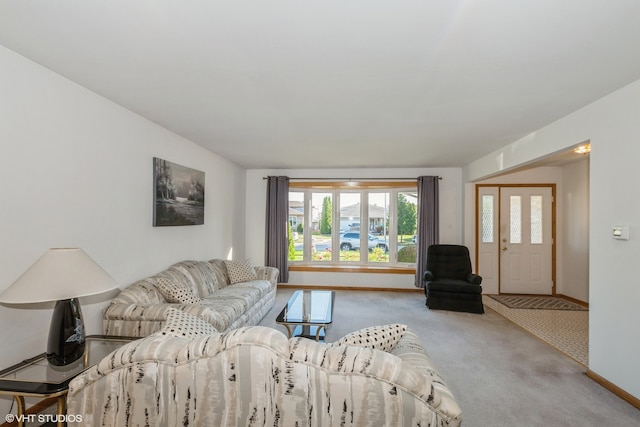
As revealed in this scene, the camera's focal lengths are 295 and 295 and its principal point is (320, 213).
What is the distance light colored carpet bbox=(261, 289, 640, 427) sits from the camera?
84.8 inches

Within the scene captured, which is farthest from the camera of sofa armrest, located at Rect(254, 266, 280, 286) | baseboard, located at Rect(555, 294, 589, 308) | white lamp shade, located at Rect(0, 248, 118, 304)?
baseboard, located at Rect(555, 294, 589, 308)

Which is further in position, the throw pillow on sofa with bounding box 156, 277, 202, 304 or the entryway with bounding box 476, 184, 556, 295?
the entryway with bounding box 476, 184, 556, 295

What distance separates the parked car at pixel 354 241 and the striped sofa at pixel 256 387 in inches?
193

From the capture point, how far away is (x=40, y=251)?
2.04 metres

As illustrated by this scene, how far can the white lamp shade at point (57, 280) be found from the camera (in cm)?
160

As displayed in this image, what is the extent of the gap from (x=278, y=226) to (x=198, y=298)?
2785 millimetres

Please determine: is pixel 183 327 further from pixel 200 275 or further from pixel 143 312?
pixel 200 275

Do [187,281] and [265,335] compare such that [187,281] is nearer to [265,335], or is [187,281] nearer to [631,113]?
[265,335]

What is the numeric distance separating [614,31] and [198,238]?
445cm

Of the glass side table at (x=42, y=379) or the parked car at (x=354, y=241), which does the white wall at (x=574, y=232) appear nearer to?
the parked car at (x=354, y=241)

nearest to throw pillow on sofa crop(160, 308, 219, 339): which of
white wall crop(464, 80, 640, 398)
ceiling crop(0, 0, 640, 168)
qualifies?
ceiling crop(0, 0, 640, 168)

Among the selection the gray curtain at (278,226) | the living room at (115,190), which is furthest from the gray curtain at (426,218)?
the gray curtain at (278,226)

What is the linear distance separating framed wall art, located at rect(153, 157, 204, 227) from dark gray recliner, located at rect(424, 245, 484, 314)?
3.70 metres

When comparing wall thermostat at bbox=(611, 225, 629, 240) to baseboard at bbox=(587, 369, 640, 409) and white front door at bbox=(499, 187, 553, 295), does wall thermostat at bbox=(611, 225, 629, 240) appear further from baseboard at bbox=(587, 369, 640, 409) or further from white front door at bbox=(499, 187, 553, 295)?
white front door at bbox=(499, 187, 553, 295)
